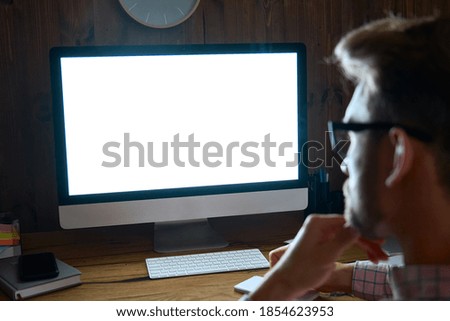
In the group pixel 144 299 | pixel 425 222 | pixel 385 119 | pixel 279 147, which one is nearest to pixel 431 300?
pixel 425 222

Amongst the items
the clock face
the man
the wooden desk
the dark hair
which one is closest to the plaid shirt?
the man

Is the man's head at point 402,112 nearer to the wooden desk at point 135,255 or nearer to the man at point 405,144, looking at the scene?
the man at point 405,144

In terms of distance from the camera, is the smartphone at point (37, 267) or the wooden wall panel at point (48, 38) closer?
the smartphone at point (37, 267)

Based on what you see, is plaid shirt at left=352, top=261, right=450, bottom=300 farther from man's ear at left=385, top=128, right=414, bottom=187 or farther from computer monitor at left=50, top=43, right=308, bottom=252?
computer monitor at left=50, top=43, right=308, bottom=252

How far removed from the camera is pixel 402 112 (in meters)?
0.85

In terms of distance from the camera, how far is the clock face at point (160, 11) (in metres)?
1.71

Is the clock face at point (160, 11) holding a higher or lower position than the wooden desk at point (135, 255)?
higher

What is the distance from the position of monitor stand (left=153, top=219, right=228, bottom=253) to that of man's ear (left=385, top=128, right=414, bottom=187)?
2.49 feet

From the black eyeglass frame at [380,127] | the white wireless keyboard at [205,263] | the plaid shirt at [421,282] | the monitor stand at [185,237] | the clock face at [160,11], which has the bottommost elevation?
the white wireless keyboard at [205,263]

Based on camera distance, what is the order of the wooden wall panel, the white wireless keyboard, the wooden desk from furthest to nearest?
the wooden wall panel
the white wireless keyboard
the wooden desk

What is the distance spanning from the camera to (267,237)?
1.62 m

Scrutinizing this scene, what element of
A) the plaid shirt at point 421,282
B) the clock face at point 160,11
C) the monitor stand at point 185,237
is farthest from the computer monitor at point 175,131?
the plaid shirt at point 421,282

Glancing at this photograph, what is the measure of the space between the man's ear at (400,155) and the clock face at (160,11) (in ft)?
3.41

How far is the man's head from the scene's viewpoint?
2.74 feet
